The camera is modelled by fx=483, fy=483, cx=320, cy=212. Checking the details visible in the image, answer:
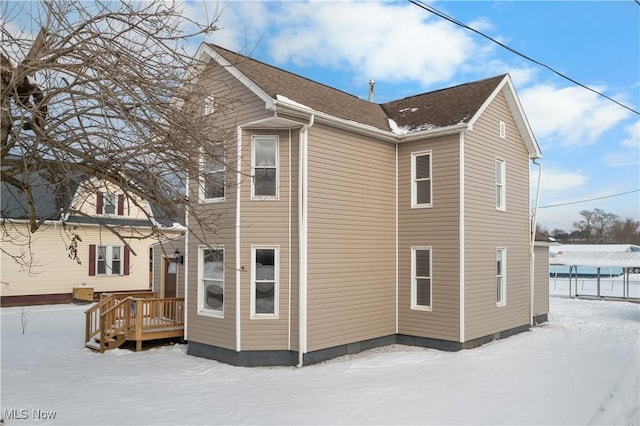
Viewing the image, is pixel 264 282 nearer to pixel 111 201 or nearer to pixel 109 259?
pixel 111 201

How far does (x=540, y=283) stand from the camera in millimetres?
17469

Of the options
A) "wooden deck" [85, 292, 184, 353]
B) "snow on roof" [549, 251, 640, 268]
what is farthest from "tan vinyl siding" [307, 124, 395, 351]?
"snow on roof" [549, 251, 640, 268]

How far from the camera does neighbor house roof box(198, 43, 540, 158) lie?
11695 mm

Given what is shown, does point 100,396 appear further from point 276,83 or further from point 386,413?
point 276,83

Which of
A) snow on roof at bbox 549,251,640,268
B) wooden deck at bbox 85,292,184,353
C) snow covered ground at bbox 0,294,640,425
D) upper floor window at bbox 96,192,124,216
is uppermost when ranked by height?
upper floor window at bbox 96,192,124,216

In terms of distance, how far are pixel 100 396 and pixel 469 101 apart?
11.7m

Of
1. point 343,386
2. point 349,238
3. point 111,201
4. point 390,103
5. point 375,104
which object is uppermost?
point 390,103

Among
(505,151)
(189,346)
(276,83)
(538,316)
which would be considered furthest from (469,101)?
(189,346)

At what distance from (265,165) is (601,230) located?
8025cm

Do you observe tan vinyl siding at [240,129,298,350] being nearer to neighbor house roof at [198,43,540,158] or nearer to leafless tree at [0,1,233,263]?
neighbor house roof at [198,43,540,158]

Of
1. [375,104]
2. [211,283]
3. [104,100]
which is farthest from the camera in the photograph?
[375,104]

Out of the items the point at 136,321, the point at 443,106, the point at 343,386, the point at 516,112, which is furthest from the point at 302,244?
the point at 516,112

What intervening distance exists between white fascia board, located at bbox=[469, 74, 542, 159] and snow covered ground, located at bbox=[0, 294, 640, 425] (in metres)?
6.10

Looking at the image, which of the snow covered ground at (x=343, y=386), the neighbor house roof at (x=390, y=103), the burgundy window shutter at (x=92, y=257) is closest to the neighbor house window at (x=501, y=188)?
the neighbor house roof at (x=390, y=103)
